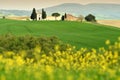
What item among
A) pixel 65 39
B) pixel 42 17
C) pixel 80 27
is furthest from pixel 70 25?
pixel 42 17

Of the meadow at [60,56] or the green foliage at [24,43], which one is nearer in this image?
the meadow at [60,56]

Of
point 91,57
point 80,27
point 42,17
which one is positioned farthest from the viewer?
point 42,17

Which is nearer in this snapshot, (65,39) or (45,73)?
(45,73)

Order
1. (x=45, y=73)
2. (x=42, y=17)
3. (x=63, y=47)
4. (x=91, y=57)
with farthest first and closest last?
(x=42, y=17)
(x=63, y=47)
(x=91, y=57)
(x=45, y=73)

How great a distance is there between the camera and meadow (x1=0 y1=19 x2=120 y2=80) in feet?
21.6

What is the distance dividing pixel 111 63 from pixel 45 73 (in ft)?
9.24

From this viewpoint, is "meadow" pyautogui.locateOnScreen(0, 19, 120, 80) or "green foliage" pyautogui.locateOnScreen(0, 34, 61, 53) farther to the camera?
"green foliage" pyautogui.locateOnScreen(0, 34, 61, 53)

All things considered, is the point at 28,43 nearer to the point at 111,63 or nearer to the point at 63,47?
the point at 63,47

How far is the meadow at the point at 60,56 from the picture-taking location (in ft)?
21.6

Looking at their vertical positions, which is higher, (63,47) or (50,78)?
(50,78)

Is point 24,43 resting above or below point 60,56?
below

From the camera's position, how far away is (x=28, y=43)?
56.2 metres

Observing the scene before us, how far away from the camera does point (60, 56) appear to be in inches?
446

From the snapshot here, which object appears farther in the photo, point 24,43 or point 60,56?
point 24,43
